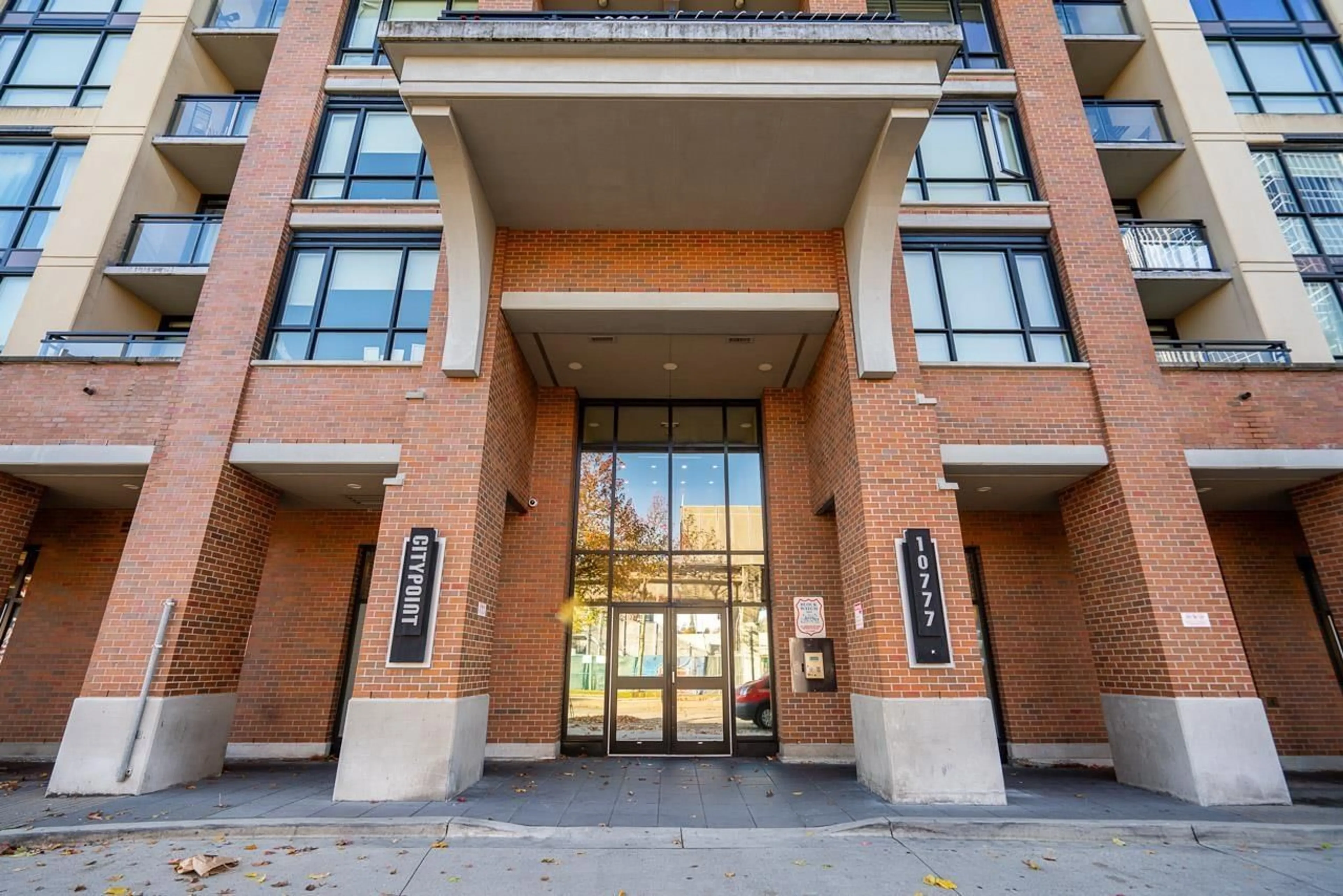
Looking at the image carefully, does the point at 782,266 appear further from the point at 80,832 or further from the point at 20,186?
the point at 20,186

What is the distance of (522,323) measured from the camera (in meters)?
9.04

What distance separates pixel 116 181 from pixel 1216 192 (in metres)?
19.5

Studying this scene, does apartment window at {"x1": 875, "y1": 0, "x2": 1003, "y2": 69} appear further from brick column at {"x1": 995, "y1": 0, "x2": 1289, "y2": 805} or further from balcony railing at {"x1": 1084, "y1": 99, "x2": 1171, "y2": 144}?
balcony railing at {"x1": 1084, "y1": 99, "x2": 1171, "y2": 144}

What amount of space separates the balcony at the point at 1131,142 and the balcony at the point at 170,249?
16123mm

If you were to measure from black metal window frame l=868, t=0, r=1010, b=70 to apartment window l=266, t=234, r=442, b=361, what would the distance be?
9.41 m

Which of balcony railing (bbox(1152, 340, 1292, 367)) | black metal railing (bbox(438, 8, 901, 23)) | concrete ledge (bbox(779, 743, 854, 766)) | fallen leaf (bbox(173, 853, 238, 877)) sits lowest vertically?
fallen leaf (bbox(173, 853, 238, 877))

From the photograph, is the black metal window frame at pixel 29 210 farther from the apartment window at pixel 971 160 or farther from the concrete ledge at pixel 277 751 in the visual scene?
the apartment window at pixel 971 160

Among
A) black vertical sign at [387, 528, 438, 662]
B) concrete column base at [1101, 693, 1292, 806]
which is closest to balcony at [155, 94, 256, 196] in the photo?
black vertical sign at [387, 528, 438, 662]

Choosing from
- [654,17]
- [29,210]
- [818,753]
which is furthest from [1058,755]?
[29,210]

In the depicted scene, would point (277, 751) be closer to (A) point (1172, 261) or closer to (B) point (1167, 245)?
(A) point (1172, 261)

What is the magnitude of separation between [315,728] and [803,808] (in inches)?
316

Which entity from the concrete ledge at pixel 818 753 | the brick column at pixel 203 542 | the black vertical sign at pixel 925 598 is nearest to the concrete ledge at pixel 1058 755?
the concrete ledge at pixel 818 753

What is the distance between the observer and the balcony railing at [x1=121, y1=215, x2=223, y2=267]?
10.4 meters

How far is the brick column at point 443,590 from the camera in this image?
22.4 ft
